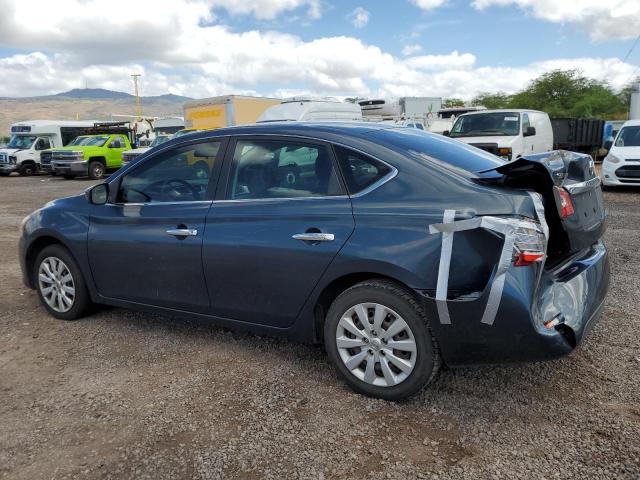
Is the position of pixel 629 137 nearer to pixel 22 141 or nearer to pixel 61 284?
pixel 61 284

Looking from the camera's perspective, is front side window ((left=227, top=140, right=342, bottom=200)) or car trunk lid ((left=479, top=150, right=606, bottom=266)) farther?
front side window ((left=227, top=140, right=342, bottom=200))

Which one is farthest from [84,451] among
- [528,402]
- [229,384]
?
[528,402]

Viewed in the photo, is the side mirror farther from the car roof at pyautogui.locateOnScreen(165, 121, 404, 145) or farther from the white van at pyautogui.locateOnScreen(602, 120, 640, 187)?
the white van at pyautogui.locateOnScreen(602, 120, 640, 187)

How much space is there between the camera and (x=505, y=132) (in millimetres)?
13094

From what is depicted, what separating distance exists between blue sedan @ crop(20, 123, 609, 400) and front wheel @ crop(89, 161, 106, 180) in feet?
66.4

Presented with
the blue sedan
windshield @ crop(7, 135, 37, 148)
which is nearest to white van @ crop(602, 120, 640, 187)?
the blue sedan

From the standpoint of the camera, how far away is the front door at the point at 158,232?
3.81 m

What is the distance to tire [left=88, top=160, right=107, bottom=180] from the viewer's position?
2275cm

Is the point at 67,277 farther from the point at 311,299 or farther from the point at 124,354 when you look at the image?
the point at 311,299

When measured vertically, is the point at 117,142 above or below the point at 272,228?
below

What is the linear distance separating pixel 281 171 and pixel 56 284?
7.86 ft

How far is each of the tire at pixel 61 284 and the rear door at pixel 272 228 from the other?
145 centimetres

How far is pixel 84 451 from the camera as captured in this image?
2.83 m

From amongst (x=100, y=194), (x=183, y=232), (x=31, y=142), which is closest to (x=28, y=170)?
(x=31, y=142)
